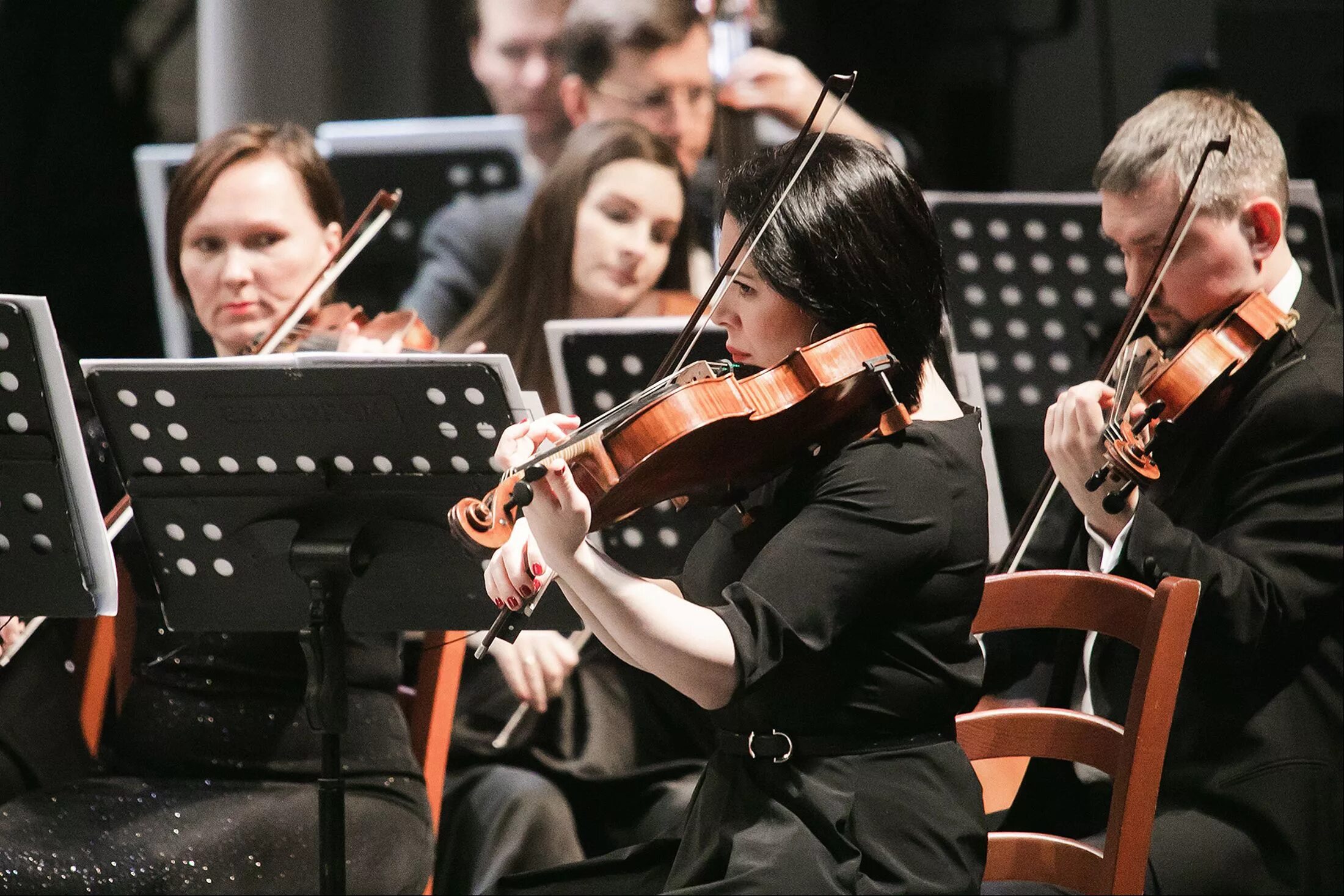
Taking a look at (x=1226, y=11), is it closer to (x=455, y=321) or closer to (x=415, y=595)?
(x=455, y=321)

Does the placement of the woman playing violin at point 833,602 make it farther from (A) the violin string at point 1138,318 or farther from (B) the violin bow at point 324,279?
(B) the violin bow at point 324,279

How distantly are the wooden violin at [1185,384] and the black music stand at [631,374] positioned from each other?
0.56 metres

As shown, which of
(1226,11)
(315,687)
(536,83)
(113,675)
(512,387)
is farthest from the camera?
(536,83)

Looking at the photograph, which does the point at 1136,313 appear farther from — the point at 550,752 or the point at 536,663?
the point at 550,752

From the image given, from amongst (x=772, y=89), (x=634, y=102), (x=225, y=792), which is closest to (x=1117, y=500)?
(x=225, y=792)

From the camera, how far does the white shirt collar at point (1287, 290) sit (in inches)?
74.6

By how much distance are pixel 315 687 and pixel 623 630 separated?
1.90ft

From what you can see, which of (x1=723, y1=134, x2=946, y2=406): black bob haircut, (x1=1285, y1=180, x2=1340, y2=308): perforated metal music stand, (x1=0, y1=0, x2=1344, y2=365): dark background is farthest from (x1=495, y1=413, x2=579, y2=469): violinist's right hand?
(x1=0, y1=0, x2=1344, y2=365): dark background

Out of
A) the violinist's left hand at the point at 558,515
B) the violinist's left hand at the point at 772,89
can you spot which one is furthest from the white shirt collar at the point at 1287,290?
the violinist's left hand at the point at 772,89

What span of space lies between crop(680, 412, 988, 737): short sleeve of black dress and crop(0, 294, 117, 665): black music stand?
0.73m

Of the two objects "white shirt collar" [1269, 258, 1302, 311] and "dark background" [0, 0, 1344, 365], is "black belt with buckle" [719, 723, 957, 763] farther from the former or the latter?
"dark background" [0, 0, 1344, 365]

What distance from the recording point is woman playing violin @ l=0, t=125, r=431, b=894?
178 cm

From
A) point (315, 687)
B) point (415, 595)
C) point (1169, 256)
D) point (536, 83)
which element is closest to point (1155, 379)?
point (1169, 256)

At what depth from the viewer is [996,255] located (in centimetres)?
231
